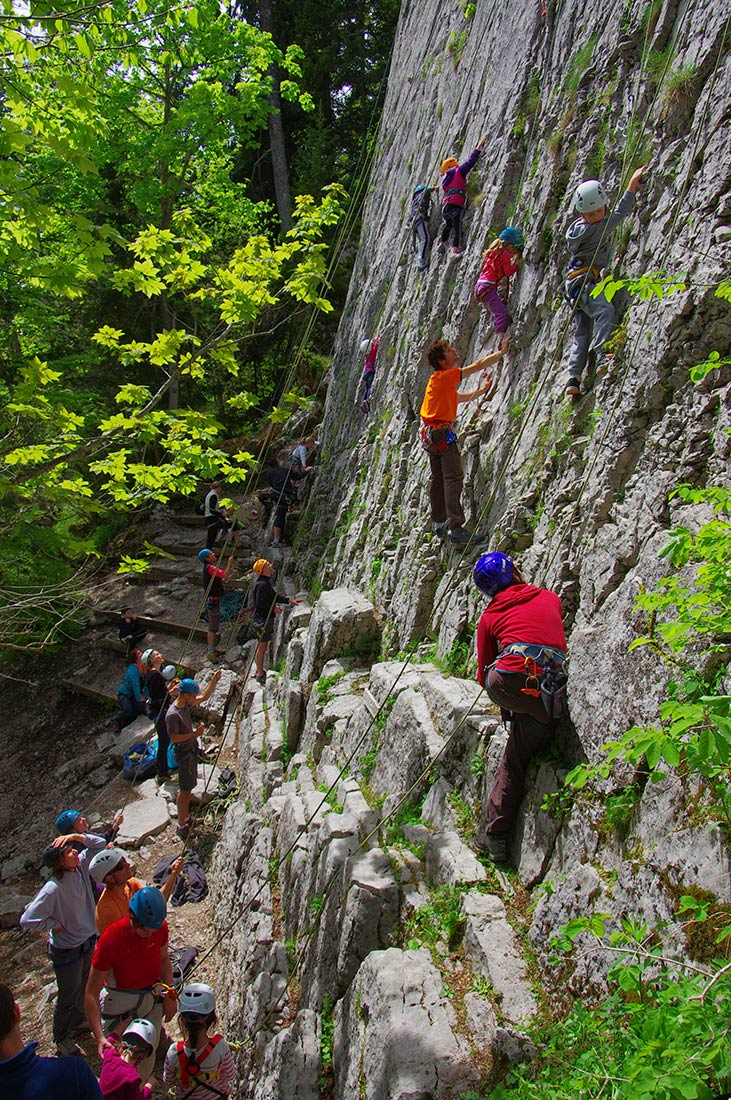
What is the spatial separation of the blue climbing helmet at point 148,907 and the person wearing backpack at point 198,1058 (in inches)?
21.7

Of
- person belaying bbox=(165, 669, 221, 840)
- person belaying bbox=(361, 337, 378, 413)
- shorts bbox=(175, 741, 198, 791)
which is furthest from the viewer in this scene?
person belaying bbox=(361, 337, 378, 413)

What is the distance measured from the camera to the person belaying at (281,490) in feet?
48.2

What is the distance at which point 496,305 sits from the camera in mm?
7121

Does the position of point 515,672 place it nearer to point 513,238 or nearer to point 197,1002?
point 197,1002

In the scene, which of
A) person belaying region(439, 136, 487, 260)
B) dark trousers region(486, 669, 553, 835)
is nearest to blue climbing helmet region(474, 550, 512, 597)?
dark trousers region(486, 669, 553, 835)

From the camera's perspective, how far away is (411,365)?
1023 cm

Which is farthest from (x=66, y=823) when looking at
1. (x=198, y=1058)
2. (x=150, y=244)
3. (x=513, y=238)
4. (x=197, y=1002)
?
(x=513, y=238)

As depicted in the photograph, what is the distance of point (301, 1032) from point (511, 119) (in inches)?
395

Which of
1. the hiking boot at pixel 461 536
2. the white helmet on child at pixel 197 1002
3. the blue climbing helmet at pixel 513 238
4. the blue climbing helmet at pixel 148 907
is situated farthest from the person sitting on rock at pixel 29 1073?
the blue climbing helmet at pixel 513 238

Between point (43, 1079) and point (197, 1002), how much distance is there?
2.32 m

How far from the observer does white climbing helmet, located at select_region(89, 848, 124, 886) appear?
539cm

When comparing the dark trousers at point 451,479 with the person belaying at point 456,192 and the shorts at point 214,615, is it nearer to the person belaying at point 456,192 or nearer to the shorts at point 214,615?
the person belaying at point 456,192

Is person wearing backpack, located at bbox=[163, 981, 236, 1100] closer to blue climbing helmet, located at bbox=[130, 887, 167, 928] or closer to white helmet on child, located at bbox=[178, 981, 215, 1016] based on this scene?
white helmet on child, located at bbox=[178, 981, 215, 1016]

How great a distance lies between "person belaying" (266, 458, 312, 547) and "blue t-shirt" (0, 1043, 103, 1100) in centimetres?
1241
